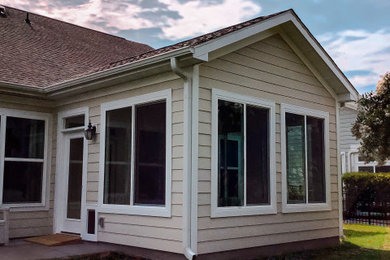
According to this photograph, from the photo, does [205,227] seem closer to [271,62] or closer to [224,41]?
[224,41]

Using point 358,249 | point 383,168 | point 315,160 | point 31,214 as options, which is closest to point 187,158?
point 315,160

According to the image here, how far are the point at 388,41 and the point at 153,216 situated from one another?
9.33 meters

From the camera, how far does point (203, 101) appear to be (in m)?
5.99

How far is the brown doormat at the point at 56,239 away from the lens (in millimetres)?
7021

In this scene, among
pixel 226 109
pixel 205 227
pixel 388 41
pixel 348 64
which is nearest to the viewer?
pixel 205 227

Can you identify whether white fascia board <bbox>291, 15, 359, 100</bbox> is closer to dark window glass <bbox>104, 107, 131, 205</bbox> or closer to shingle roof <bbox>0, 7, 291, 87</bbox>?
shingle roof <bbox>0, 7, 291, 87</bbox>

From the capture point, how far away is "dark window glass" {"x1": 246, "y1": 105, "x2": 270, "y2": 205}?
662cm

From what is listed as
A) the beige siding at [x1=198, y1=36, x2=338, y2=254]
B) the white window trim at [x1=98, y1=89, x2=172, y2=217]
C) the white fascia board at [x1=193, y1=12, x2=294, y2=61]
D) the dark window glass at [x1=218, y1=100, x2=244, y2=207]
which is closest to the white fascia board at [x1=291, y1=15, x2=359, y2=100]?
the white fascia board at [x1=193, y1=12, x2=294, y2=61]

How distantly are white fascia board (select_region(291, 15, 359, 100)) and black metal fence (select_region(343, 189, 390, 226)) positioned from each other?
4907mm

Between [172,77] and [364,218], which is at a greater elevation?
[172,77]

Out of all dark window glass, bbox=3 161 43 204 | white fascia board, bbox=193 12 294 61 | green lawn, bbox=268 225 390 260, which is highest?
white fascia board, bbox=193 12 294 61

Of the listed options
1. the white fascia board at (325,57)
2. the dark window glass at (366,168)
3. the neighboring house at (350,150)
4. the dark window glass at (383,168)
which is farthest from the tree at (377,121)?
the dark window glass at (366,168)

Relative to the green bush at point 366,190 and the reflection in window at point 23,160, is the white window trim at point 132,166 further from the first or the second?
the green bush at point 366,190

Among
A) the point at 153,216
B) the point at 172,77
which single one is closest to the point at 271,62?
the point at 172,77
